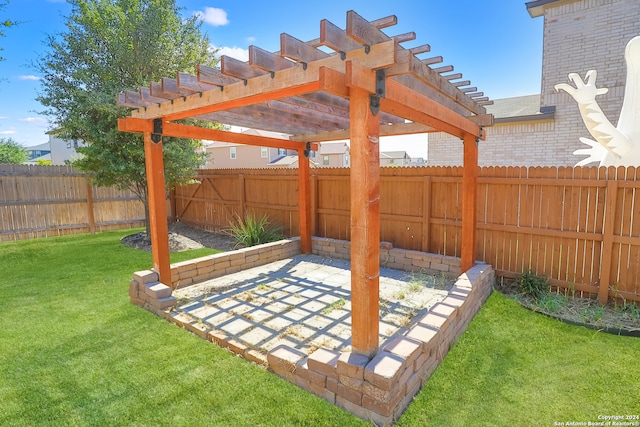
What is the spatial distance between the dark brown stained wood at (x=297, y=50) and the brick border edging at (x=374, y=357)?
2121 mm

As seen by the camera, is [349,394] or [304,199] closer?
[349,394]

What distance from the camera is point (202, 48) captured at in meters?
8.34

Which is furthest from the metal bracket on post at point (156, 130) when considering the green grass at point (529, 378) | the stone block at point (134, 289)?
the green grass at point (529, 378)

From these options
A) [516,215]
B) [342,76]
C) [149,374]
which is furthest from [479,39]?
[149,374]

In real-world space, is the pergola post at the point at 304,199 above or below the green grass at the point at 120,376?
above

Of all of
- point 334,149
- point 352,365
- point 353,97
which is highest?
point 334,149

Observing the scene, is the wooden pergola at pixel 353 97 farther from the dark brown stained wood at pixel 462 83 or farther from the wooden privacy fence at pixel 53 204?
the wooden privacy fence at pixel 53 204

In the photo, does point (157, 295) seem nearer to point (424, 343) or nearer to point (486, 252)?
point (424, 343)

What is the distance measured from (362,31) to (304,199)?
473 centimetres

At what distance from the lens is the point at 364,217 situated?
235 cm

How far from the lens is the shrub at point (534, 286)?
445 cm

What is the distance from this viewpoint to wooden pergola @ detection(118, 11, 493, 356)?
215 cm

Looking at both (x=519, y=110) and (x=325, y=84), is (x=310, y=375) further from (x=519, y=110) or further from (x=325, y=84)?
(x=519, y=110)

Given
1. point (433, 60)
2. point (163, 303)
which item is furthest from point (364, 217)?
point (163, 303)
